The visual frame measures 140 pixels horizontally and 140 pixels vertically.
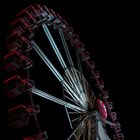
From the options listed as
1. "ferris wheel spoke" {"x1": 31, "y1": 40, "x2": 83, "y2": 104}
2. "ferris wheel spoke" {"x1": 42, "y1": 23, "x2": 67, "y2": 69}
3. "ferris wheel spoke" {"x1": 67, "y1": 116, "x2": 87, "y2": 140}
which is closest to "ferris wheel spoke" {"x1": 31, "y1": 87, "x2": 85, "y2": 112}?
"ferris wheel spoke" {"x1": 31, "y1": 40, "x2": 83, "y2": 104}

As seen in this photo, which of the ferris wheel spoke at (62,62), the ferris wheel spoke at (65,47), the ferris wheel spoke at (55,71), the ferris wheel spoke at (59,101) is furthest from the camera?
the ferris wheel spoke at (65,47)

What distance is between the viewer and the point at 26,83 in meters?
9.12

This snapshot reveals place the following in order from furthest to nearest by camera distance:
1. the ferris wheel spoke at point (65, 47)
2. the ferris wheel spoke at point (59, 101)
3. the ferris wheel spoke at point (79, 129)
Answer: the ferris wheel spoke at point (65, 47)
the ferris wheel spoke at point (79, 129)
the ferris wheel spoke at point (59, 101)

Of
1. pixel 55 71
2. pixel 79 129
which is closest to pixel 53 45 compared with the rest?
pixel 55 71

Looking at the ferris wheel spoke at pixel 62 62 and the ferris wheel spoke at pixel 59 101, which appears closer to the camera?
the ferris wheel spoke at pixel 59 101

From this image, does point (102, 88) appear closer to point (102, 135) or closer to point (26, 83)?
point (102, 135)

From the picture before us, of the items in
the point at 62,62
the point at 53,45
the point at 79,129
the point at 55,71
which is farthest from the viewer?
the point at 62,62

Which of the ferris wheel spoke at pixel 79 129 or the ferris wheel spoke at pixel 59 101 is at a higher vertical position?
the ferris wheel spoke at pixel 59 101

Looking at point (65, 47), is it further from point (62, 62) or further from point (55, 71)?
point (55, 71)

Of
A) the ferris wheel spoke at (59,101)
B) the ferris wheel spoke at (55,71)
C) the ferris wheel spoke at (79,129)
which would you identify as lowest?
the ferris wheel spoke at (79,129)

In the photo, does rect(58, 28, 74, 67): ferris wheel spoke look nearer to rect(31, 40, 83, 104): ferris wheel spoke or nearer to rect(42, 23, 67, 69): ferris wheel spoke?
rect(42, 23, 67, 69): ferris wheel spoke

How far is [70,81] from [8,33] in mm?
2866

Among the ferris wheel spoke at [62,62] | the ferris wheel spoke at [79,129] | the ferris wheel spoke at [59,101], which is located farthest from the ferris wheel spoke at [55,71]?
the ferris wheel spoke at [79,129]

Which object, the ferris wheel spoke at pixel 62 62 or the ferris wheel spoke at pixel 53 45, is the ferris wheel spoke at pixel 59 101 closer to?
the ferris wheel spoke at pixel 62 62
